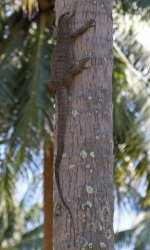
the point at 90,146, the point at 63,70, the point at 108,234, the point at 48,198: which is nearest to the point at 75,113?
the point at 90,146

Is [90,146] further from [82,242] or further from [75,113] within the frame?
[82,242]

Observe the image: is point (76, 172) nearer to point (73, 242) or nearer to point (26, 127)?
point (73, 242)

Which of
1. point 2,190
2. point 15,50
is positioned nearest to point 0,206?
point 2,190

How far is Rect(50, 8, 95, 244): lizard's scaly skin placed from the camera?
245 inches

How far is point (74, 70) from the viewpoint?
6.43 metres

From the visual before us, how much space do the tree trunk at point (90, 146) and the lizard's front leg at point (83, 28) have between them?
33mm

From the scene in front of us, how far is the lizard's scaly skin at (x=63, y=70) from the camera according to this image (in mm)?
6215

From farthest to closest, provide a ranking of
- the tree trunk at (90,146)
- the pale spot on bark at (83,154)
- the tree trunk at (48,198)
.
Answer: the tree trunk at (48,198)
the pale spot on bark at (83,154)
the tree trunk at (90,146)

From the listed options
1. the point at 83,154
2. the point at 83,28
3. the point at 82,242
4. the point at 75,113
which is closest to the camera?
the point at 82,242

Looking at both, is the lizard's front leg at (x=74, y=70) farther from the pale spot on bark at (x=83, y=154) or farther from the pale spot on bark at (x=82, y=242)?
the pale spot on bark at (x=82, y=242)

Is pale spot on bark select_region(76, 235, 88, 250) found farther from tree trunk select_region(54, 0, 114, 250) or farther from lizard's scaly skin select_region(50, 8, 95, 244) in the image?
lizard's scaly skin select_region(50, 8, 95, 244)

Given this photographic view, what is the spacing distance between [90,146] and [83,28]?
1.03 metres

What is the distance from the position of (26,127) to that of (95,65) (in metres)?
8.12

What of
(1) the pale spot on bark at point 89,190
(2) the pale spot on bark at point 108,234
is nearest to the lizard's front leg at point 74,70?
(1) the pale spot on bark at point 89,190
